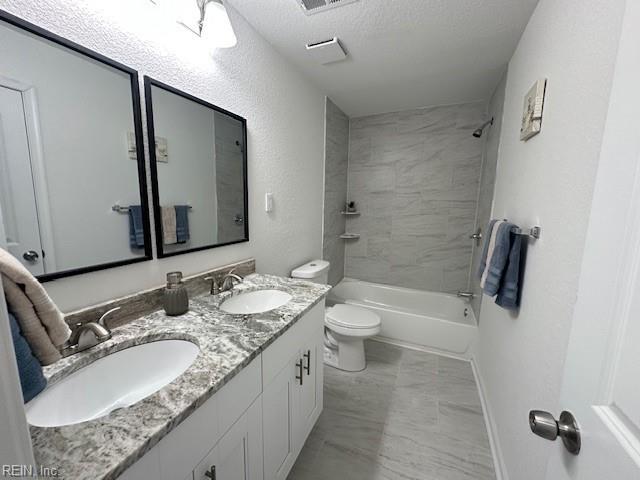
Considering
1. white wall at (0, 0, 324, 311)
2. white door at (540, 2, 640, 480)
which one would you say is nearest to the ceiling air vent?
white wall at (0, 0, 324, 311)

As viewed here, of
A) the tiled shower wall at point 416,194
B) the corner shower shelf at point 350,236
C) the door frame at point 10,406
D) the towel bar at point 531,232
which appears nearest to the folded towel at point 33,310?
the door frame at point 10,406

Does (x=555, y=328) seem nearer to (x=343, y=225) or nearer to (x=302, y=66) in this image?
(x=302, y=66)

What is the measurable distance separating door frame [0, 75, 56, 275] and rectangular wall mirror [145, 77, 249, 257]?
0.32m

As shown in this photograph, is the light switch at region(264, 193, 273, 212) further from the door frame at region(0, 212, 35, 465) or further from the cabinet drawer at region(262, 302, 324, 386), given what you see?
the door frame at region(0, 212, 35, 465)

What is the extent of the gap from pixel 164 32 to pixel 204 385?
1.34 metres

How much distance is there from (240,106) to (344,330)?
1678mm

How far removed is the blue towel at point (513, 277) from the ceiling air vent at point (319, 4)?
4.72ft

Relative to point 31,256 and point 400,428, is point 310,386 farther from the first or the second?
point 31,256

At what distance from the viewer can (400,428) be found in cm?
157

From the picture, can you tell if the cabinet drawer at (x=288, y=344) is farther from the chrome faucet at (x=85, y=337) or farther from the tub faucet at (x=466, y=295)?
the tub faucet at (x=466, y=295)

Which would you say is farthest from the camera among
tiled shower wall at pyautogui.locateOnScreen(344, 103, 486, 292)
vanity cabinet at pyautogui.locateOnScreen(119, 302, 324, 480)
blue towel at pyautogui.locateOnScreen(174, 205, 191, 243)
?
tiled shower wall at pyautogui.locateOnScreen(344, 103, 486, 292)

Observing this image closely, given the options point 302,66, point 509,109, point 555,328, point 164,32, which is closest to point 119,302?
point 164,32

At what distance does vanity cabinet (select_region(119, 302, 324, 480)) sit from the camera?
23.7 inches

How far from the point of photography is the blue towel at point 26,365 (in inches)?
16.5
